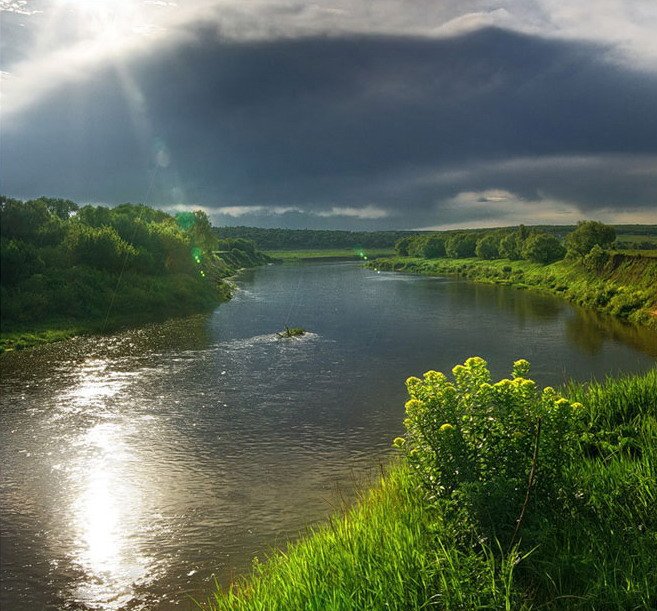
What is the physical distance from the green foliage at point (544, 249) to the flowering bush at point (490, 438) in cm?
10128

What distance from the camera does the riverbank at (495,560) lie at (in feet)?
25.8

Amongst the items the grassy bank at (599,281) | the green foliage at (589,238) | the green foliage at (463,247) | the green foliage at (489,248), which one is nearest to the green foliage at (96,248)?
the grassy bank at (599,281)

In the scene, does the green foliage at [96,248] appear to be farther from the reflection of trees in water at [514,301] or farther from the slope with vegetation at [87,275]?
the reflection of trees in water at [514,301]

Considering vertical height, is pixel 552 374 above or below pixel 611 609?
below

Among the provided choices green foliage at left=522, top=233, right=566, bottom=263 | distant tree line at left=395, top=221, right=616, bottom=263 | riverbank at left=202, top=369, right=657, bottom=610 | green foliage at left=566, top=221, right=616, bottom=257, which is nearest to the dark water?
riverbank at left=202, top=369, right=657, bottom=610

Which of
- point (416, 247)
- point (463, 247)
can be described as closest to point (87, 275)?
point (463, 247)

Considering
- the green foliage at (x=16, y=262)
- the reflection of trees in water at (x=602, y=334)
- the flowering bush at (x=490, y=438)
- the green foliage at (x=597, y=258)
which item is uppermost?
the green foliage at (x=16, y=262)

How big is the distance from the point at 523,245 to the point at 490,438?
385 ft

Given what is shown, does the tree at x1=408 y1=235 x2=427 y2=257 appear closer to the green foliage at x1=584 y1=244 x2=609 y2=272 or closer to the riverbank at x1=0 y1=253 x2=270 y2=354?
the green foliage at x1=584 y1=244 x2=609 y2=272

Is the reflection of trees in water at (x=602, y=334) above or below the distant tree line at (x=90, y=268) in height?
below

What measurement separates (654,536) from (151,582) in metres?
10.7

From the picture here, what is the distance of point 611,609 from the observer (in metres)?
7.80

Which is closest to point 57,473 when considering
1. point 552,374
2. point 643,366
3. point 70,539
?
point 70,539

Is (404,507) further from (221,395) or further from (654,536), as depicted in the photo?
(221,395)
